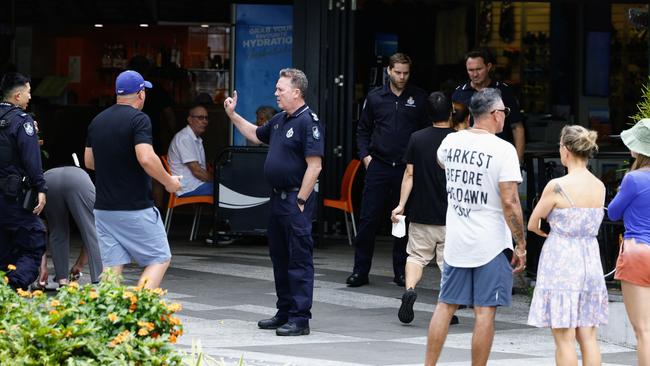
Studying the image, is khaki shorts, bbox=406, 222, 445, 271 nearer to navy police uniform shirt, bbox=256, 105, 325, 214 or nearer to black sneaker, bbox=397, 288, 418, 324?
black sneaker, bbox=397, 288, 418, 324

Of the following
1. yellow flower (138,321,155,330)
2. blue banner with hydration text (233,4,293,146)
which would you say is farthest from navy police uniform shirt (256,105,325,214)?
blue banner with hydration text (233,4,293,146)

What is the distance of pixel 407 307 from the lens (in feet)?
33.8

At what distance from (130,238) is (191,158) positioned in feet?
21.2

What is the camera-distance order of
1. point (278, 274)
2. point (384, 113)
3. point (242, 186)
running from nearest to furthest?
point (278, 274), point (384, 113), point (242, 186)

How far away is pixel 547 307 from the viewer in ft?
25.7

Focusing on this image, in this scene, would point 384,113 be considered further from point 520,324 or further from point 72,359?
point 72,359

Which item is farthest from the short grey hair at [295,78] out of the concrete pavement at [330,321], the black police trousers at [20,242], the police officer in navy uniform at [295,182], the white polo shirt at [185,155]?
the white polo shirt at [185,155]

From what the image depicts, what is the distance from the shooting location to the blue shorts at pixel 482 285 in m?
8.04

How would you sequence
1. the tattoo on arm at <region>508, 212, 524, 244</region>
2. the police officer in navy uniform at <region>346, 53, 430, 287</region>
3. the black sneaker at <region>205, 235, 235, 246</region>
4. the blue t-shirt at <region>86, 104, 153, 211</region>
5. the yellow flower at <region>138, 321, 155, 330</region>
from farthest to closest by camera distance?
1. the black sneaker at <region>205, 235, 235, 246</region>
2. the police officer in navy uniform at <region>346, 53, 430, 287</region>
3. the blue t-shirt at <region>86, 104, 153, 211</region>
4. the tattoo on arm at <region>508, 212, 524, 244</region>
5. the yellow flower at <region>138, 321, 155, 330</region>

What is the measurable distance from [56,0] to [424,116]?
28.4ft

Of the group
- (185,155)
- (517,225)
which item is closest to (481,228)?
(517,225)

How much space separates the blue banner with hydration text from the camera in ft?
57.0

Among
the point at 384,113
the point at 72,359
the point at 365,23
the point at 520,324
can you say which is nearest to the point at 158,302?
the point at 72,359

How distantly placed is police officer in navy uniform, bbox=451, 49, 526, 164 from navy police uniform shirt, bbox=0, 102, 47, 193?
139 inches
